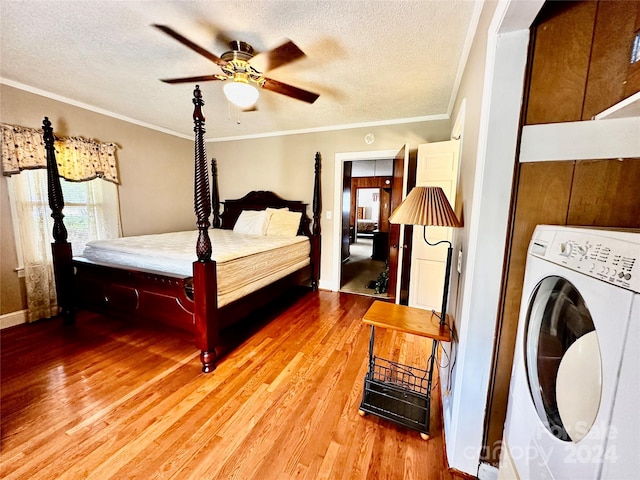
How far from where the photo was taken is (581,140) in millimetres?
941

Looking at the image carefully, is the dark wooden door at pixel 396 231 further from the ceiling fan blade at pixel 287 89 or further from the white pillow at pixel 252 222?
Answer: the white pillow at pixel 252 222

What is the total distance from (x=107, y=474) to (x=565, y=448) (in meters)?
Result: 1.84

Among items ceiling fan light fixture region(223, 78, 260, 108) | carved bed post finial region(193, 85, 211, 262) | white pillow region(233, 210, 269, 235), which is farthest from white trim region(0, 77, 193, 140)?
ceiling fan light fixture region(223, 78, 260, 108)

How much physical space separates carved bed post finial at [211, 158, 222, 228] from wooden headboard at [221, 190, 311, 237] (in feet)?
0.37

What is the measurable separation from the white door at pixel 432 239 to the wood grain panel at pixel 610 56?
1727mm

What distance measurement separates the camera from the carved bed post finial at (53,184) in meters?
2.35

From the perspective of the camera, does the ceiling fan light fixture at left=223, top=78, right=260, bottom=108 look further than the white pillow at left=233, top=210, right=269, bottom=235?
No

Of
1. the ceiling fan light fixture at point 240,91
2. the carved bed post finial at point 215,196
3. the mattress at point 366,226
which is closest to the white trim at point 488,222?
the ceiling fan light fixture at point 240,91

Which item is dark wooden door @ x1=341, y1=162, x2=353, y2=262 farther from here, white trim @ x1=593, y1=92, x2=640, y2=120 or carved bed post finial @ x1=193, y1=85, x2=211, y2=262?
white trim @ x1=593, y1=92, x2=640, y2=120

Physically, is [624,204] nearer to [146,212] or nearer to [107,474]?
[107,474]

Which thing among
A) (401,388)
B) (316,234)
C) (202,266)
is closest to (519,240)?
(401,388)

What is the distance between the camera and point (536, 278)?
2.93 ft

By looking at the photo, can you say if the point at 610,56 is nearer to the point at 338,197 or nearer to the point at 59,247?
the point at 338,197

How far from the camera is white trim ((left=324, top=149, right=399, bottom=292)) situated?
3537 mm
